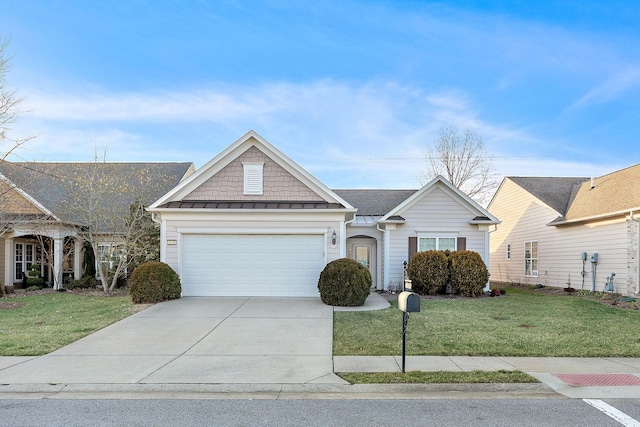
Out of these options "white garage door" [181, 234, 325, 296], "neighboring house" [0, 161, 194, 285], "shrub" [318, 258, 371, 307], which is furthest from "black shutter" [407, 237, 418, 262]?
"neighboring house" [0, 161, 194, 285]

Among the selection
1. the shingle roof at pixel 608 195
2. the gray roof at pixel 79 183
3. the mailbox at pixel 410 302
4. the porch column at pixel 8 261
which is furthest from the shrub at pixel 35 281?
the shingle roof at pixel 608 195

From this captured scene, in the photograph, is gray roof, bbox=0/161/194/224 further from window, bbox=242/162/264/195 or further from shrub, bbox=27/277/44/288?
window, bbox=242/162/264/195

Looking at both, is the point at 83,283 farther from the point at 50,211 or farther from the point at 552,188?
the point at 552,188

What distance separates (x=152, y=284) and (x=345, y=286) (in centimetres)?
573

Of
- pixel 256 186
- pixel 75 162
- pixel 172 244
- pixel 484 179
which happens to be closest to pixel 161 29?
pixel 256 186

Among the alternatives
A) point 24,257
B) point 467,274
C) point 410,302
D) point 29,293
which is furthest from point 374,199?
point 24,257

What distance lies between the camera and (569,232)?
1952 centimetres

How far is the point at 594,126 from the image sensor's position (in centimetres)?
2138

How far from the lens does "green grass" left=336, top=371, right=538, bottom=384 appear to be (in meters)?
6.44

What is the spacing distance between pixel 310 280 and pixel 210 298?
3.24 m

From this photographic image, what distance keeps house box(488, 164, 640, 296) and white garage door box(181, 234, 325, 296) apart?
403 inches

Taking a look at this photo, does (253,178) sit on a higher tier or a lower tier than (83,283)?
higher

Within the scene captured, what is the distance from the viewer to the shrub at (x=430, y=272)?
16.5 m

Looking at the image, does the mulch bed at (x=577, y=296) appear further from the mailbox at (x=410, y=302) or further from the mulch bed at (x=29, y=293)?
the mulch bed at (x=29, y=293)
